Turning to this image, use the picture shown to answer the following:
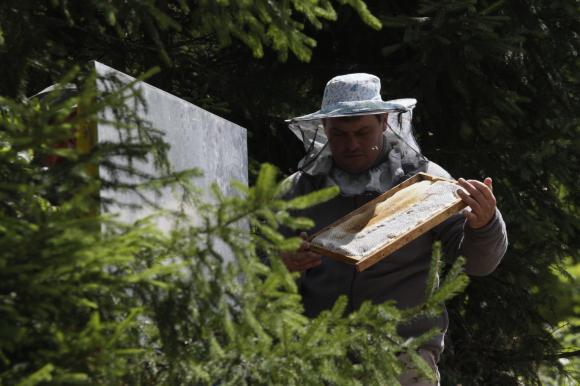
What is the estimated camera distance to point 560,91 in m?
6.77

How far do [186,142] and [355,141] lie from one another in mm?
1103

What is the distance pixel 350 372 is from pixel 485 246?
1558 mm

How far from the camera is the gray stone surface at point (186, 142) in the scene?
293 centimetres

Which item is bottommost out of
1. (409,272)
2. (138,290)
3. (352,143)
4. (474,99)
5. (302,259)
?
(409,272)

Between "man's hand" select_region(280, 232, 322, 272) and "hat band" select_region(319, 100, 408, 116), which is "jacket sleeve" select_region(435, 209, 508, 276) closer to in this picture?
"hat band" select_region(319, 100, 408, 116)

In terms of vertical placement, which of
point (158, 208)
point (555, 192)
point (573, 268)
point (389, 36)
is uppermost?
point (389, 36)

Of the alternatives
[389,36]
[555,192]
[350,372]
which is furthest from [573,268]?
[350,372]

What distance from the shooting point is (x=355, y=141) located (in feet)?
14.6

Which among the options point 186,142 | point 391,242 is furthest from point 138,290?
point 391,242

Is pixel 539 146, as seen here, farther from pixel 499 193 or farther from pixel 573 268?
pixel 573 268

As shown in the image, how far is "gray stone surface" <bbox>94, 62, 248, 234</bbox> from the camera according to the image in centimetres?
293

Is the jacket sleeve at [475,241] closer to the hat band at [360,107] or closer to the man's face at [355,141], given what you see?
the man's face at [355,141]

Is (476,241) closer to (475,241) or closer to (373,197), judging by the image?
(475,241)

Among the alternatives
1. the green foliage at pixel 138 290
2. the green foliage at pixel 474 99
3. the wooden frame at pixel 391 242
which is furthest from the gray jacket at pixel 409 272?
the green foliage at pixel 474 99
